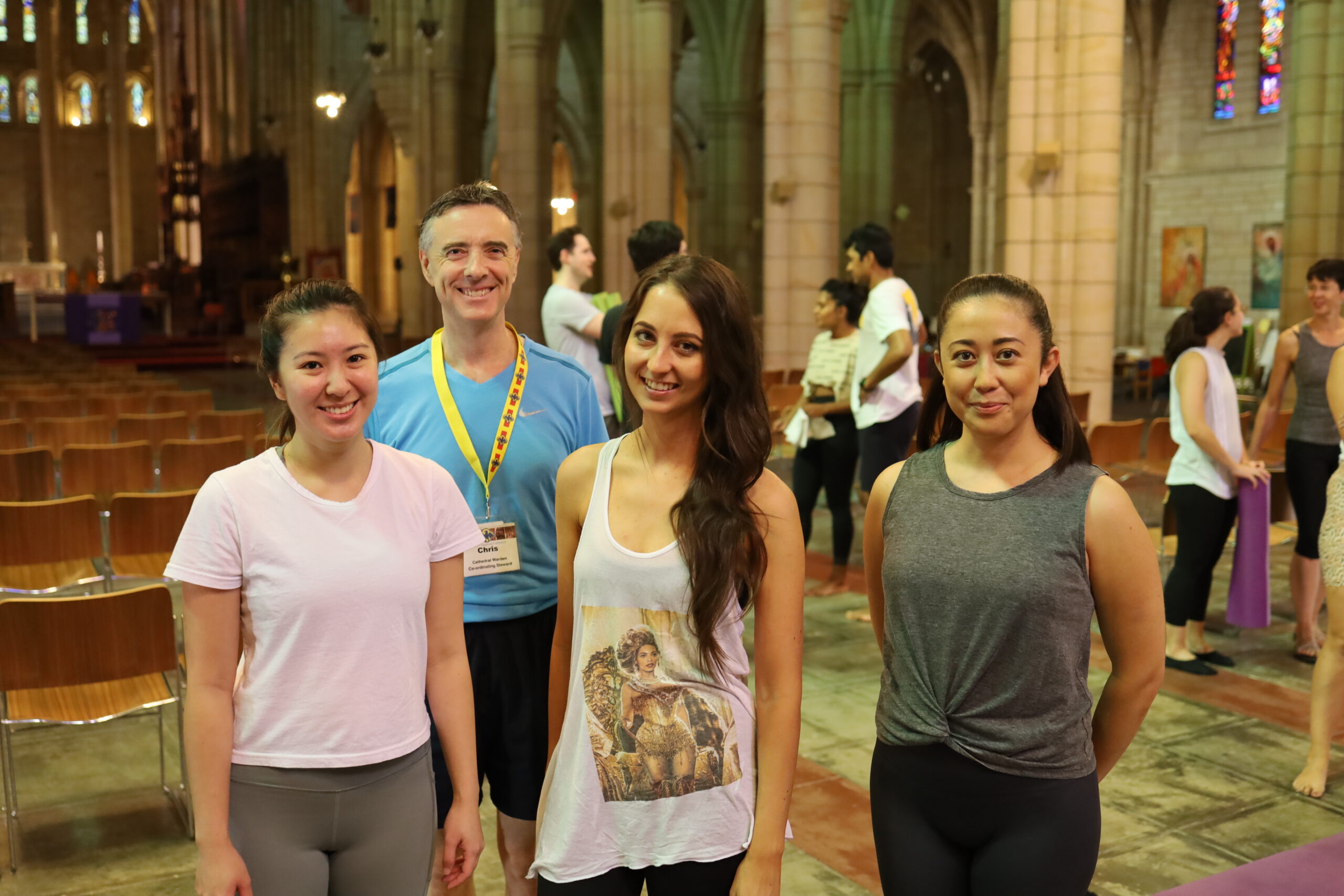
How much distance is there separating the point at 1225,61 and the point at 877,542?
1011 inches

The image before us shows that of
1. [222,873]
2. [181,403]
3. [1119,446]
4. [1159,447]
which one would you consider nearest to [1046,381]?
[222,873]

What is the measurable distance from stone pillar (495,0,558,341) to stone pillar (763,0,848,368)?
652 cm

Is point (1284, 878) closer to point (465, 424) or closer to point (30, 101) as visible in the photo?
point (465, 424)

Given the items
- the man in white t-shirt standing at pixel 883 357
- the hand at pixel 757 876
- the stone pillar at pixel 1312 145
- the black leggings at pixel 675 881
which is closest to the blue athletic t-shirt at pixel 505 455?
the black leggings at pixel 675 881

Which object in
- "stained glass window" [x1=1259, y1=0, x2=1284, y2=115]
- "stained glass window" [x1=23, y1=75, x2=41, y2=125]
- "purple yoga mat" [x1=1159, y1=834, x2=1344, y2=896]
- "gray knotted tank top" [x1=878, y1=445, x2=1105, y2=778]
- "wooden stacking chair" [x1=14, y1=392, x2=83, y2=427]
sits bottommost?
"purple yoga mat" [x1=1159, y1=834, x2=1344, y2=896]

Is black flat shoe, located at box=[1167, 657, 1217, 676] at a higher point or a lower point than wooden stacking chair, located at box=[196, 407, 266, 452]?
lower

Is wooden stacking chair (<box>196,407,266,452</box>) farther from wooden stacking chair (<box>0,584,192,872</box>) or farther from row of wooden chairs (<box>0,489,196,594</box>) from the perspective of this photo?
wooden stacking chair (<box>0,584,192,872</box>)

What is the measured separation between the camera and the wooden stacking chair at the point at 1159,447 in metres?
7.60

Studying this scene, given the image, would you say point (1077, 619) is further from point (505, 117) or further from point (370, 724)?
point (505, 117)

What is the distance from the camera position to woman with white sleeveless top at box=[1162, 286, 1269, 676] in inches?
209

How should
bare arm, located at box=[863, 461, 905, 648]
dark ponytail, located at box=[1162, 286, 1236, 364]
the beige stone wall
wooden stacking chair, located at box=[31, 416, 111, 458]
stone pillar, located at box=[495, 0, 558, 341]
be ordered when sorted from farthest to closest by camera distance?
the beige stone wall
stone pillar, located at box=[495, 0, 558, 341]
wooden stacking chair, located at box=[31, 416, 111, 458]
dark ponytail, located at box=[1162, 286, 1236, 364]
bare arm, located at box=[863, 461, 905, 648]

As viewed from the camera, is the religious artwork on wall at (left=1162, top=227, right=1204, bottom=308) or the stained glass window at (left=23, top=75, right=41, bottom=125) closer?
the religious artwork on wall at (left=1162, top=227, right=1204, bottom=308)

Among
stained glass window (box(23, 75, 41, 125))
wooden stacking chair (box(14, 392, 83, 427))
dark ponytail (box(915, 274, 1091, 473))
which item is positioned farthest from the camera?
stained glass window (box(23, 75, 41, 125))

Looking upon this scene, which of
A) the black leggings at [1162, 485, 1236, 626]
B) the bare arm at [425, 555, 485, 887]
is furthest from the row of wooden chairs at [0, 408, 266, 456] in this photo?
the bare arm at [425, 555, 485, 887]
